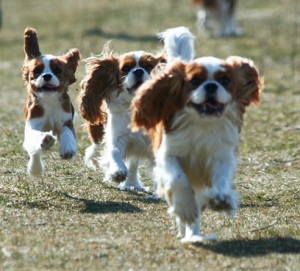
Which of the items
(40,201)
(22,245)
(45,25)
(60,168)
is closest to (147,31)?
(45,25)

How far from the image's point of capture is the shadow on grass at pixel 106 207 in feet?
27.1

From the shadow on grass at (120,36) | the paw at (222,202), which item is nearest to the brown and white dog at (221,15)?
the shadow on grass at (120,36)

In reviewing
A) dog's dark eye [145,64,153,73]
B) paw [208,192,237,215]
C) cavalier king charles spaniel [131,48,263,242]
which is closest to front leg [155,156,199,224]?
cavalier king charles spaniel [131,48,263,242]

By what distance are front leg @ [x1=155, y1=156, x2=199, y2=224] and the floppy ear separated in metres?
0.32

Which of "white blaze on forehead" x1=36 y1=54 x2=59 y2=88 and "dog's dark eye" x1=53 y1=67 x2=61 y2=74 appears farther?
"dog's dark eye" x1=53 y1=67 x2=61 y2=74

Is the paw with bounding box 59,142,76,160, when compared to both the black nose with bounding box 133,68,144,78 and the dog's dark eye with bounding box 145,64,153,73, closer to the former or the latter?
the black nose with bounding box 133,68,144,78

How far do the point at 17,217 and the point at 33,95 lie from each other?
6.47 ft

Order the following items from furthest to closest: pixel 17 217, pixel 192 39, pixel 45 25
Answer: pixel 45 25, pixel 192 39, pixel 17 217

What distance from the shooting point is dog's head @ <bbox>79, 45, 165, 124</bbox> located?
355 inches

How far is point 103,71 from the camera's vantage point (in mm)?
9352

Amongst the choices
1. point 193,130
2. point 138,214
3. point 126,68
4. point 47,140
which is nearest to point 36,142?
point 47,140

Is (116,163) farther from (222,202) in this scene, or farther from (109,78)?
(222,202)

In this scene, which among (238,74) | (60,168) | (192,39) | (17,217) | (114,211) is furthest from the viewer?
(60,168)

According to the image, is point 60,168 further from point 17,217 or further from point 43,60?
point 17,217
